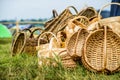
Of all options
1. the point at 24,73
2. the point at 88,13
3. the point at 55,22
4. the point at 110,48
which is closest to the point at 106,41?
the point at 110,48

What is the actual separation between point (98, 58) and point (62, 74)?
1.71 ft

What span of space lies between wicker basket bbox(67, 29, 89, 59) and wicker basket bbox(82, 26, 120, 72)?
8.0 inches

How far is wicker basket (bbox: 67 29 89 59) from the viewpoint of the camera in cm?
403

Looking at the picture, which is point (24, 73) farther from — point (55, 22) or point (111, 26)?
point (55, 22)

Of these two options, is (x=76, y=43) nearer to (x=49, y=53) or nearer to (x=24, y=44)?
(x=49, y=53)

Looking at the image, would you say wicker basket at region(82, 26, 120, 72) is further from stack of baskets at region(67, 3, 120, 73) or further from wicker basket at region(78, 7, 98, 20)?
wicker basket at region(78, 7, 98, 20)

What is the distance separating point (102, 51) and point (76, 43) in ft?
1.30

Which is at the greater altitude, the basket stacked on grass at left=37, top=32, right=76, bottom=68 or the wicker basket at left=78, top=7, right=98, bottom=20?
the wicker basket at left=78, top=7, right=98, bottom=20

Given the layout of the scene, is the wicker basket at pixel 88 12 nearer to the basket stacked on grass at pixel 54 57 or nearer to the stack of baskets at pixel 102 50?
the basket stacked on grass at pixel 54 57

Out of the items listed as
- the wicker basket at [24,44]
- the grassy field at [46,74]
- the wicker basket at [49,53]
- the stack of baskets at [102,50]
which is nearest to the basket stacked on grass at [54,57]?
the wicker basket at [49,53]

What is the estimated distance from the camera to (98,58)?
3.80 m

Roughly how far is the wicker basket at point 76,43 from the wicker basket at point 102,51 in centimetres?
20

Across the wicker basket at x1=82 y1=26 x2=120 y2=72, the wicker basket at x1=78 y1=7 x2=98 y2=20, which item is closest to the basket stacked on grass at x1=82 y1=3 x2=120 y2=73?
the wicker basket at x1=82 y1=26 x2=120 y2=72

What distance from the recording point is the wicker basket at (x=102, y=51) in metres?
3.75
